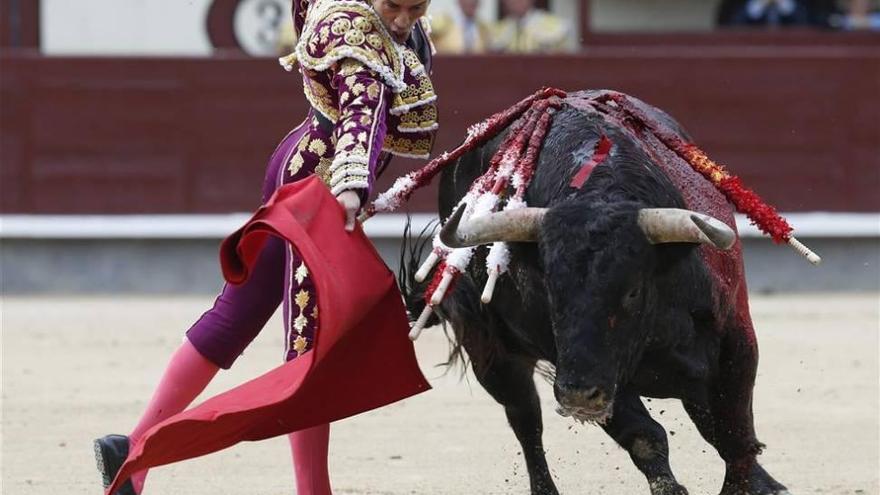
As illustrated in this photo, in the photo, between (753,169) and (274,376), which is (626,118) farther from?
(753,169)

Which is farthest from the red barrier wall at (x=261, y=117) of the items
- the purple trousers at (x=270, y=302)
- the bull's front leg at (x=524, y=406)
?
the purple trousers at (x=270, y=302)

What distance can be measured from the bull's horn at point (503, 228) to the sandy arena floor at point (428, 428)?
0.96 metres

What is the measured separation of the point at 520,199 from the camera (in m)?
3.12

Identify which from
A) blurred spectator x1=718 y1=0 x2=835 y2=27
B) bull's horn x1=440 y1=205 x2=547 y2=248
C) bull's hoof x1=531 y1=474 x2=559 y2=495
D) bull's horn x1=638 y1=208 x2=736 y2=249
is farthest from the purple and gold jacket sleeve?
blurred spectator x1=718 y1=0 x2=835 y2=27

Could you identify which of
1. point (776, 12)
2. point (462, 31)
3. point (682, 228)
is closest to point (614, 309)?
point (682, 228)

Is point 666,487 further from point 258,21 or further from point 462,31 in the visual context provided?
point 258,21

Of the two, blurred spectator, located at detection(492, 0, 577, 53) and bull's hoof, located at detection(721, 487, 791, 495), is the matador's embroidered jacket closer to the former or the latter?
bull's hoof, located at detection(721, 487, 791, 495)

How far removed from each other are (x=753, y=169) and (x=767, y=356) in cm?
195

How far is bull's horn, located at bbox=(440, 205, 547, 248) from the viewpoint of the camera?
2953mm

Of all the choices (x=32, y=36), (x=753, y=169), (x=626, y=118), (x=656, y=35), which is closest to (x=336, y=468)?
(x=626, y=118)

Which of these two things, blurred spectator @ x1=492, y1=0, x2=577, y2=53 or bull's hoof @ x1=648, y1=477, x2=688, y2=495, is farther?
blurred spectator @ x1=492, y1=0, x2=577, y2=53

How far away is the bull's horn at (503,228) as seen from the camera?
295 centimetres

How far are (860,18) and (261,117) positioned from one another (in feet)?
10.2

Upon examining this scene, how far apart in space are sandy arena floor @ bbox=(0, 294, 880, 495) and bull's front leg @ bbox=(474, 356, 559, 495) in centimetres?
22
